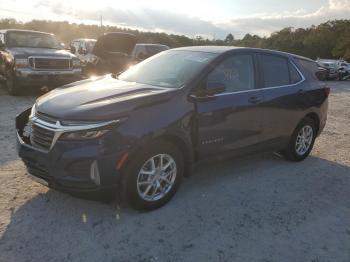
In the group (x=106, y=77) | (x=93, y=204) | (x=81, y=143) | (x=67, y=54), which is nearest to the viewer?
(x=81, y=143)

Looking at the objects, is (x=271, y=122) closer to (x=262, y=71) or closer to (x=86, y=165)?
(x=262, y=71)

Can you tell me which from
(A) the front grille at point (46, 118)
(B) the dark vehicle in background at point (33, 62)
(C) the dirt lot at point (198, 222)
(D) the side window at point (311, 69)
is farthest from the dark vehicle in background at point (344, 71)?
(A) the front grille at point (46, 118)

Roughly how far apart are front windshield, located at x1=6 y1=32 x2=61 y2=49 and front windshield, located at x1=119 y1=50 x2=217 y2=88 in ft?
23.5

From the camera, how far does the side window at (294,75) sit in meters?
5.62

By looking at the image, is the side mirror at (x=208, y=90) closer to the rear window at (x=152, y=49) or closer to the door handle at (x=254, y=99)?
the door handle at (x=254, y=99)

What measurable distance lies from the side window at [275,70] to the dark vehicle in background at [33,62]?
6971mm

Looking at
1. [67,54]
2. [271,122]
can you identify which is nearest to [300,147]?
[271,122]

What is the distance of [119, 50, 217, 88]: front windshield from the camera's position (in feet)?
14.3

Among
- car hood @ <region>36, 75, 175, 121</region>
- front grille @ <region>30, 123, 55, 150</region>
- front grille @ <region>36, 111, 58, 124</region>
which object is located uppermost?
car hood @ <region>36, 75, 175, 121</region>

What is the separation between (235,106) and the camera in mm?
4559

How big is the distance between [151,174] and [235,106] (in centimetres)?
139

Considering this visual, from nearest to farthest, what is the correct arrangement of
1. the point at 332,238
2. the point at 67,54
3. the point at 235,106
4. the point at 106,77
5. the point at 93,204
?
the point at 332,238
the point at 93,204
the point at 235,106
the point at 106,77
the point at 67,54

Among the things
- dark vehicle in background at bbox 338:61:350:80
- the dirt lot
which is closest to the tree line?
dark vehicle in background at bbox 338:61:350:80

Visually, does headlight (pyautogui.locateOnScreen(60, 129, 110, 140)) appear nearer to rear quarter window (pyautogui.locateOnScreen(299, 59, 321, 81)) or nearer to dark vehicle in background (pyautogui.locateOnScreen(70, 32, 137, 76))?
rear quarter window (pyautogui.locateOnScreen(299, 59, 321, 81))
